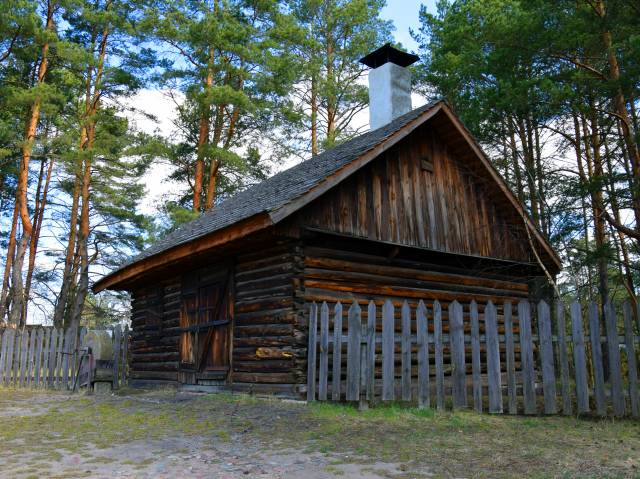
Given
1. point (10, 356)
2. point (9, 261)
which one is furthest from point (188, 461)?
point (9, 261)

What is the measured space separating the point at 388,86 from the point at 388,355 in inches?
329

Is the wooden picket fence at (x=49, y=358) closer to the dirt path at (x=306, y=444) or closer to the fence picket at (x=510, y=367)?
the dirt path at (x=306, y=444)

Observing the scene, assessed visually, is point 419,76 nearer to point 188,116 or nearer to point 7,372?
point 188,116

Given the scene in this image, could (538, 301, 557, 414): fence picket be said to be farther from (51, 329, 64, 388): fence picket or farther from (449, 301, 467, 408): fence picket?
(51, 329, 64, 388): fence picket

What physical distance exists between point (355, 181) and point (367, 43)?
62.7 feet

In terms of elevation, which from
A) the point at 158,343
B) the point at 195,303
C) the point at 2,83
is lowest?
the point at 158,343

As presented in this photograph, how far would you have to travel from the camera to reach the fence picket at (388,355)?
7988mm

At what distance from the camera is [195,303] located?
12.2 meters

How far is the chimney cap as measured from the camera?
563 inches

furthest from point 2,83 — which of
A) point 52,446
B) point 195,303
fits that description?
point 52,446

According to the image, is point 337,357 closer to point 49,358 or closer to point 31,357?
point 49,358

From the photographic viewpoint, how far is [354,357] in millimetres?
8141

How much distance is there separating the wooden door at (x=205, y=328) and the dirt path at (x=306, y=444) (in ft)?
7.38

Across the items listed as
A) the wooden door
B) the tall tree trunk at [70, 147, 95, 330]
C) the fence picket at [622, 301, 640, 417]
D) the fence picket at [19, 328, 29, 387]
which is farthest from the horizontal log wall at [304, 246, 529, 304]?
the tall tree trunk at [70, 147, 95, 330]
